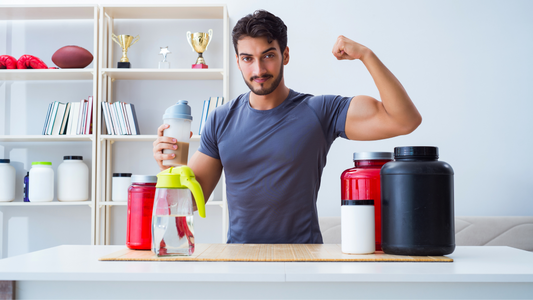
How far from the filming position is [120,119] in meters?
2.71

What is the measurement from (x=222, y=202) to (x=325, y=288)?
6.41ft

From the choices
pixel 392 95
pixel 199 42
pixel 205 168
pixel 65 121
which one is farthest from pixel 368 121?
pixel 65 121

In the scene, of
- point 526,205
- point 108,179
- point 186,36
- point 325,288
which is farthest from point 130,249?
point 526,205

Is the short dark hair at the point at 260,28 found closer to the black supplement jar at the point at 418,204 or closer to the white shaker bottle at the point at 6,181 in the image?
the black supplement jar at the point at 418,204

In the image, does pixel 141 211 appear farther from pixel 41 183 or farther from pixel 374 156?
pixel 41 183

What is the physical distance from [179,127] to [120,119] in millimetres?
1825

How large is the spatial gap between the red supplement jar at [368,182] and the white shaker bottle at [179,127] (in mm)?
409

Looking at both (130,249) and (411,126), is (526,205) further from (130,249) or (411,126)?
(130,249)

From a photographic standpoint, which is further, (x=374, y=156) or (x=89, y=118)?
(x=89, y=118)

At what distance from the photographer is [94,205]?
2.63 metres

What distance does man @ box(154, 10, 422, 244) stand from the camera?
1384 millimetres

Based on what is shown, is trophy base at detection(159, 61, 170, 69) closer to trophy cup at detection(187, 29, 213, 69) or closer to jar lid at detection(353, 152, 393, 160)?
trophy cup at detection(187, 29, 213, 69)

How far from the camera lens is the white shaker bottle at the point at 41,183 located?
8.79ft

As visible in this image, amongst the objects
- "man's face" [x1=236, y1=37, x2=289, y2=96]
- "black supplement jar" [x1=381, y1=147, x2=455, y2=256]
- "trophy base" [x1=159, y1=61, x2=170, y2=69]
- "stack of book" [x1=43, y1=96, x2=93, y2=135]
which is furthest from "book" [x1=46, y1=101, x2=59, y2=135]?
"black supplement jar" [x1=381, y1=147, x2=455, y2=256]
